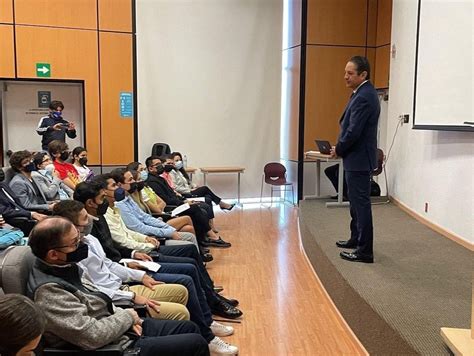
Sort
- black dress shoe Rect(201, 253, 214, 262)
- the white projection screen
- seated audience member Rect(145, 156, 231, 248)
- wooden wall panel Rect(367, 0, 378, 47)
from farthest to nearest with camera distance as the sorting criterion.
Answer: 1. wooden wall panel Rect(367, 0, 378, 47)
2. seated audience member Rect(145, 156, 231, 248)
3. black dress shoe Rect(201, 253, 214, 262)
4. the white projection screen

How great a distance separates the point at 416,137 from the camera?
5.52 m

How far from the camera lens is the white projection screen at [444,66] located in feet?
13.4

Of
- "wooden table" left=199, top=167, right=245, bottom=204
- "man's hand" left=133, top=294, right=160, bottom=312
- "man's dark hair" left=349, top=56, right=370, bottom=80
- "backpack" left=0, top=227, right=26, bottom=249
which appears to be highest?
"man's dark hair" left=349, top=56, right=370, bottom=80

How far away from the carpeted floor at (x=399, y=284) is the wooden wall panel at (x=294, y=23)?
3873mm

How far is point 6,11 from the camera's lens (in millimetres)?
6289

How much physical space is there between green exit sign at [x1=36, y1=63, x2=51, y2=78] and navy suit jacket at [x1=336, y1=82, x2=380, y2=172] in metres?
4.67

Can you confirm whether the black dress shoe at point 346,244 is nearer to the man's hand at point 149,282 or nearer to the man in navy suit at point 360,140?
the man in navy suit at point 360,140

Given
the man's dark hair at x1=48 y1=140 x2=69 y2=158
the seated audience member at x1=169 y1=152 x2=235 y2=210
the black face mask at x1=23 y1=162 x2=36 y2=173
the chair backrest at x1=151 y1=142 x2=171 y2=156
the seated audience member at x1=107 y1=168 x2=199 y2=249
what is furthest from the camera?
the chair backrest at x1=151 y1=142 x2=171 y2=156

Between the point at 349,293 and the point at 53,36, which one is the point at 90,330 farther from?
the point at 53,36

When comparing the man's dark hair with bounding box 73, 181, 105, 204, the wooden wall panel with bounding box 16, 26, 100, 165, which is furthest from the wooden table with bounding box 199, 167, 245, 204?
the man's dark hair with bounding box 73, 181, 105, 204

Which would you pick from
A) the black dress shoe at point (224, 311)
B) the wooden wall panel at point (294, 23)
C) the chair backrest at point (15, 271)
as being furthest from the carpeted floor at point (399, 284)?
the wooden wall panel at point (294, 23)

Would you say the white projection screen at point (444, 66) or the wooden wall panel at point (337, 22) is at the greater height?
the wooden wall panel at point (337, 22)

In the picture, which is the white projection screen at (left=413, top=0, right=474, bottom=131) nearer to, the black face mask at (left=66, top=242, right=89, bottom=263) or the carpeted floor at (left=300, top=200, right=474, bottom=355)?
the carpeted floor at (left=300, top=200, right=474, bottom=355)

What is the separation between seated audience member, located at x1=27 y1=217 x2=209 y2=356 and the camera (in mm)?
1854
